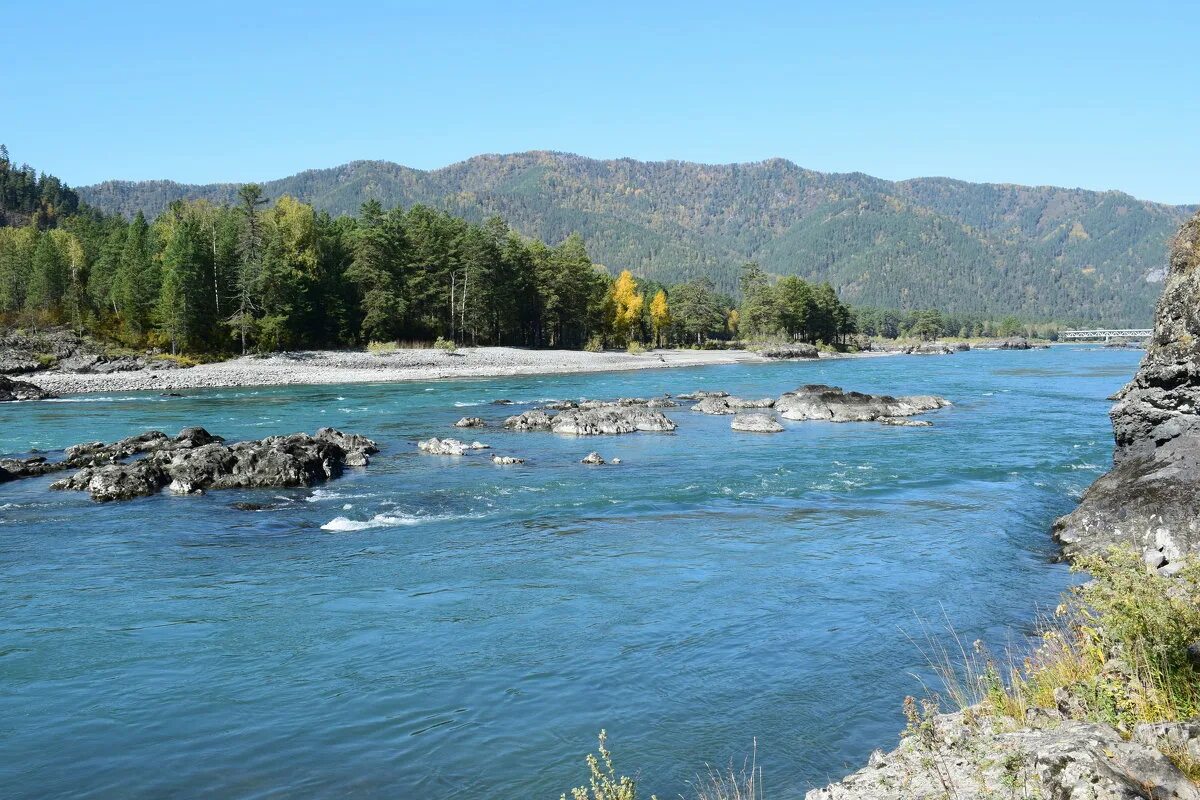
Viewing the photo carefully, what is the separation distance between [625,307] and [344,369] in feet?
219

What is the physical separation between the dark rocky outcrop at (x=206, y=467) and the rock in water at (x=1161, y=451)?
79.9 ft

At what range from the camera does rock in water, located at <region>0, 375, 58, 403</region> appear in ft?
217

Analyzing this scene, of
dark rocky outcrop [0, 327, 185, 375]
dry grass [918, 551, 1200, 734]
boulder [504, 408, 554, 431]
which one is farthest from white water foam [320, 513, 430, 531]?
dark rocky outcrop [0, 327, 185, 375]

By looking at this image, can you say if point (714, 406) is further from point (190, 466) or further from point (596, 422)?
point (190, 466)

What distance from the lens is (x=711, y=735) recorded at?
1167 centimetres

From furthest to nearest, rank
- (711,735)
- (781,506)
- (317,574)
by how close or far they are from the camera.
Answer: (781,506), (317,574), (711,735)

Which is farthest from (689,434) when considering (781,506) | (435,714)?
(435,714)

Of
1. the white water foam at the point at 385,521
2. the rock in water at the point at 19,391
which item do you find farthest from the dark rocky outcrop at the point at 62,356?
the white water foam at the point at 385,521

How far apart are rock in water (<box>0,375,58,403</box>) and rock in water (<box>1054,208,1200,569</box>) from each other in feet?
231

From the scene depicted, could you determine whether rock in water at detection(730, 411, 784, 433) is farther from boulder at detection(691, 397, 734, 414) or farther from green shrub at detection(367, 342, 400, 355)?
green shrub at detection(367, 342, 400, 355)

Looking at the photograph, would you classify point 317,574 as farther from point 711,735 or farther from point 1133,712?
point 1133,712

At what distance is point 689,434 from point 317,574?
27698 mm

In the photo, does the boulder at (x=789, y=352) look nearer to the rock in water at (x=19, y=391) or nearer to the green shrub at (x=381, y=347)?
the green shrub at (x=381, y=347)

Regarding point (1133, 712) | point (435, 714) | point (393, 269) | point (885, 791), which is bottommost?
point (435, 714)
